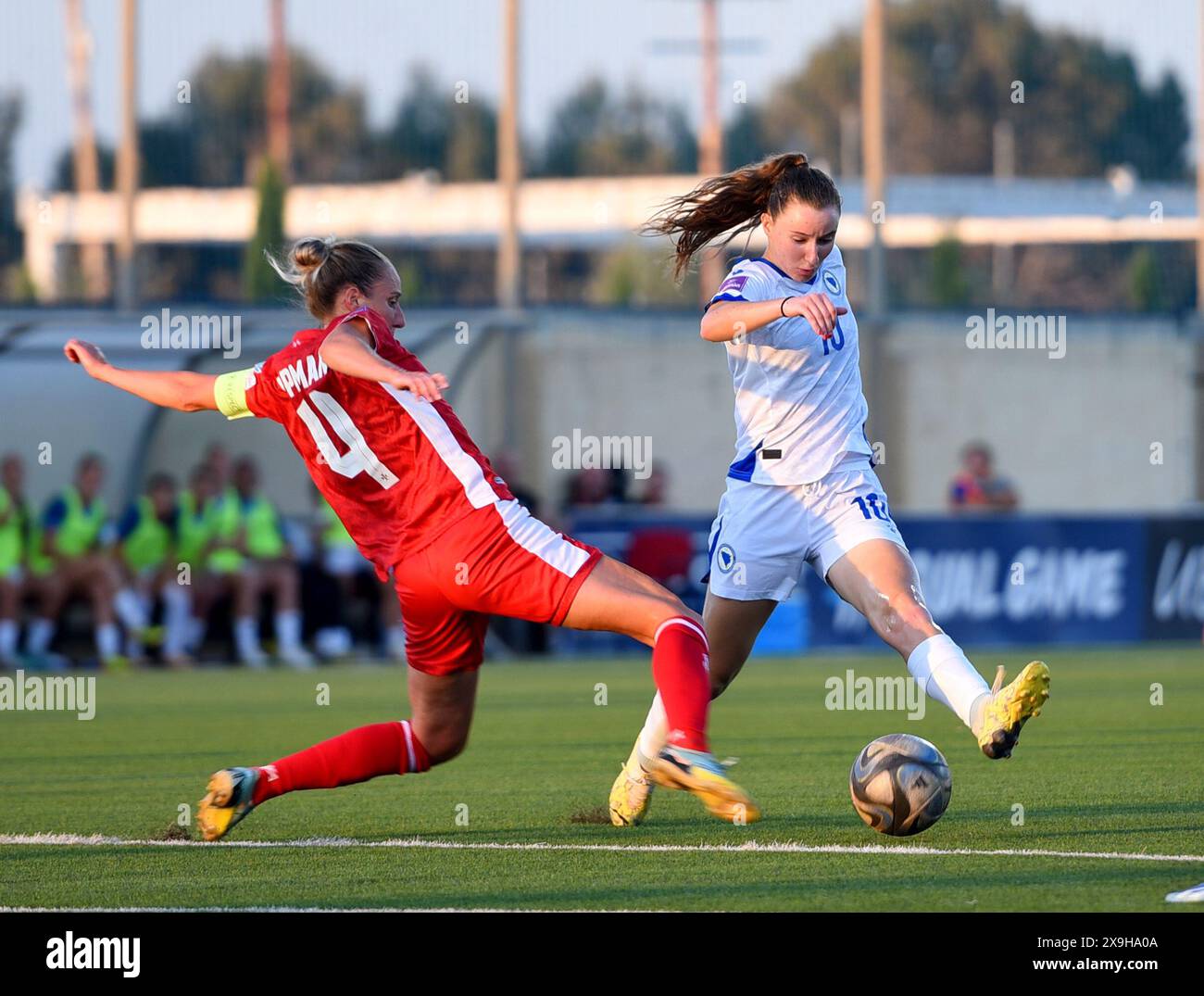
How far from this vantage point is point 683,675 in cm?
592

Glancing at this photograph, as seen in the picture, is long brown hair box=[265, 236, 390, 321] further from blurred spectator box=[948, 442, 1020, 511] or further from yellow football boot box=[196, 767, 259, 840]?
blurred spectator box=[948, 442, 1020, 511]

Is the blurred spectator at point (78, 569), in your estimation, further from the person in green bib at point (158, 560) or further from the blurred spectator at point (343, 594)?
the blurred spectator at point (343, 594)

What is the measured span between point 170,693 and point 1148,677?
6.70 m

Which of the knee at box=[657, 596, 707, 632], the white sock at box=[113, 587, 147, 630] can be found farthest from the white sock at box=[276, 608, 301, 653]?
the knee at box=[657, 596, 707, 632]

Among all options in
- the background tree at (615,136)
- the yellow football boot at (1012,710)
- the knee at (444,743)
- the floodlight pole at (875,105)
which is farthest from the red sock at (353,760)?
the background tree at (615,136)

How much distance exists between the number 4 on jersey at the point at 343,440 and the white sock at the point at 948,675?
5.74 ft

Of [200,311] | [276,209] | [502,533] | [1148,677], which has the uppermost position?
[276,209]

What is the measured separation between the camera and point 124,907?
17.6 ft

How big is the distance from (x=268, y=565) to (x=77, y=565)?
1562 millimetres

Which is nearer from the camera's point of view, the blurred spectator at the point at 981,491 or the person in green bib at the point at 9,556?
the person in green bib at the point at 9,556

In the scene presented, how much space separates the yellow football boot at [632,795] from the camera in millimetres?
6832

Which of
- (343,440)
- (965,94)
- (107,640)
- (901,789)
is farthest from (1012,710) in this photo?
(965,94)
